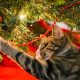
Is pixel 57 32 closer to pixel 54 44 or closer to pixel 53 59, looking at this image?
pixel 54 44

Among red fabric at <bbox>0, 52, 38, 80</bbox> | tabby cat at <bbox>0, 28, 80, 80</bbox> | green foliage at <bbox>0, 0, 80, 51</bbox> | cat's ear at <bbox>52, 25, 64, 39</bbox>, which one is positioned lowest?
red fabric at <bbox>0, 52, 38, 80</bbox>

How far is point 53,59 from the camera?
0.79 m

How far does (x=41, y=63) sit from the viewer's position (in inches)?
28.3

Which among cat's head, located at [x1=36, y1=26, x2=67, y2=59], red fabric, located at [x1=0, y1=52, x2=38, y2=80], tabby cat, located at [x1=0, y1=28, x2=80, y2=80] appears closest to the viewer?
tabby cat, located at [x1=0, y1=28, x2=80, y2=80]

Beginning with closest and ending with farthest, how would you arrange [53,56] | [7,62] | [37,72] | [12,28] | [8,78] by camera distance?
[37,72] < [53,56] < [12,28] < [8,78] < [7,62]

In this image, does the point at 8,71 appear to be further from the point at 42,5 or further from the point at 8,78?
the point at 42,5

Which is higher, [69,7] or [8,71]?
[69,7]

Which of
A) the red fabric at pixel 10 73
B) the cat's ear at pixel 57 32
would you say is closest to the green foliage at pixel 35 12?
the cat's ear at pixel 57 32

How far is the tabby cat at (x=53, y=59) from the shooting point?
0.70m

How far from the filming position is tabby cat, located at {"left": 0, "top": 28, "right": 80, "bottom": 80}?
2.28 feet

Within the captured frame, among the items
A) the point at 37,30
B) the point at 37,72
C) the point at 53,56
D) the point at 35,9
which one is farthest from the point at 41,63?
the point at 37,30

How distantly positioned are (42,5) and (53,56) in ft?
0.72

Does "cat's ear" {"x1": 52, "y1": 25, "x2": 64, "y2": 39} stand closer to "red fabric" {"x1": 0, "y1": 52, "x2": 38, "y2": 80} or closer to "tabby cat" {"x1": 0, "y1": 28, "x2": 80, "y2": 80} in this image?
"tabby cat" {"x1": 0, "y1": 28, "x2": 80, "y2": 80}

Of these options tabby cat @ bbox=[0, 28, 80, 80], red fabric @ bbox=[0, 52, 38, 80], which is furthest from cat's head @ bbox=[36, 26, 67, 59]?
red fabric @ bbox=[0, 52, 38, 80]
